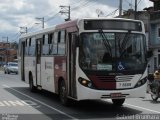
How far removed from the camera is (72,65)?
14586 mm

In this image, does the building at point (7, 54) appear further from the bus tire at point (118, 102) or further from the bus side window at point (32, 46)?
the bus tire at point (118, 102)

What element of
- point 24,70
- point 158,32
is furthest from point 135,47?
point 158,32

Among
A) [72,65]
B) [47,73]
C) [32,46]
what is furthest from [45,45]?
[72,65]

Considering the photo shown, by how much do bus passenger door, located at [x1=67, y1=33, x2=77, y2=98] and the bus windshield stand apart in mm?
522

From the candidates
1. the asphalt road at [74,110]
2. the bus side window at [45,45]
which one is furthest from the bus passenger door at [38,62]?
the asphalt road at [74,110]

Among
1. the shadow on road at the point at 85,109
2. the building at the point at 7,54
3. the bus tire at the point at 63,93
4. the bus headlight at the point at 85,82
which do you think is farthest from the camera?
the building at the point at 7,54

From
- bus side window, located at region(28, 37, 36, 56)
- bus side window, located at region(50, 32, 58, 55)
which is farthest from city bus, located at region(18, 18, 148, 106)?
bus side window, located at region(28, 37, 36, 56)

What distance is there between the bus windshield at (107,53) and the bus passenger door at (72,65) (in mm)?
522

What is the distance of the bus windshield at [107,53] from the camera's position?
45.6 feet

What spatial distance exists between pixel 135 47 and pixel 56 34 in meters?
3.82

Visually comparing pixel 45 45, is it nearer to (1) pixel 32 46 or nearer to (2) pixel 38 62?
(2) pixel 38 62

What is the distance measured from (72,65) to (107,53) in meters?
1.34

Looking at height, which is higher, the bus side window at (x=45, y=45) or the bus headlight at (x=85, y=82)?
the bus side window at (x=45, y=45)

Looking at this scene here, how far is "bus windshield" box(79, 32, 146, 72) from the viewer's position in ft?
45.6
